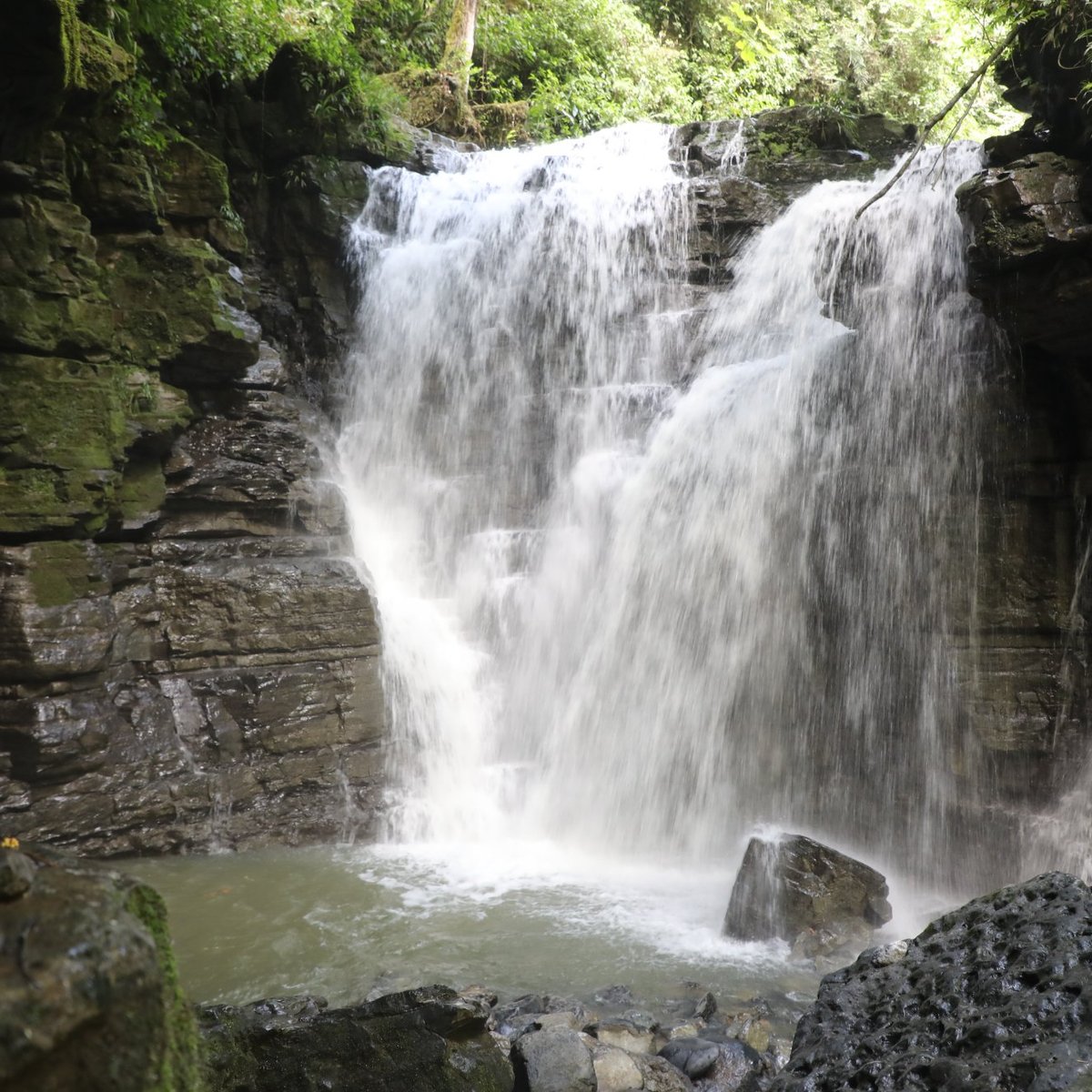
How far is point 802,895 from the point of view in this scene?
5.95 m

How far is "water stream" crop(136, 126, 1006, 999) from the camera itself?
276 inches

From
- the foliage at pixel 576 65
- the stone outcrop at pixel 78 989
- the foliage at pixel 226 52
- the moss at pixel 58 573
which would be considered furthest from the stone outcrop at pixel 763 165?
the stone outcrop at pixel 78 989

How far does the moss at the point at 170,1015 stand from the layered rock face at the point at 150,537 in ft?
20.1

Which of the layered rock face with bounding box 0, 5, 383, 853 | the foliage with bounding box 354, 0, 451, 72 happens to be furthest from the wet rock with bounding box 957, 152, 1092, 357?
the foliage with bounding box 354, 0, 451, 72

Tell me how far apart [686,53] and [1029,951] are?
20519 millimetres

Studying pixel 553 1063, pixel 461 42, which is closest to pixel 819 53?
pixel 461 42

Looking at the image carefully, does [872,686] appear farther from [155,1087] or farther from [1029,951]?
[155,1087]

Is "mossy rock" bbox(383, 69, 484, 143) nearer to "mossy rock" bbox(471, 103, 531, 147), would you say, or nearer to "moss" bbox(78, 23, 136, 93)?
"mossy rock" bbox(471, 103, 531, 147)

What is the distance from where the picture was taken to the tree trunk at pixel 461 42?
623 inches

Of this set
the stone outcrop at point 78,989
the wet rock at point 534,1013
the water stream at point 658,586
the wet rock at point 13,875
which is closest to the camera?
the stone outcrop at point 78,989

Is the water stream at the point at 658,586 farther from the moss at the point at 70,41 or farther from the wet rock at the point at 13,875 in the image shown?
the moss at the point at 70,41

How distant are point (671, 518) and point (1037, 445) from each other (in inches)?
126

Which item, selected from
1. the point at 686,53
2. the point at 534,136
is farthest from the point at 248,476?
the point at 686,53

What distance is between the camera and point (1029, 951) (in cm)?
275
